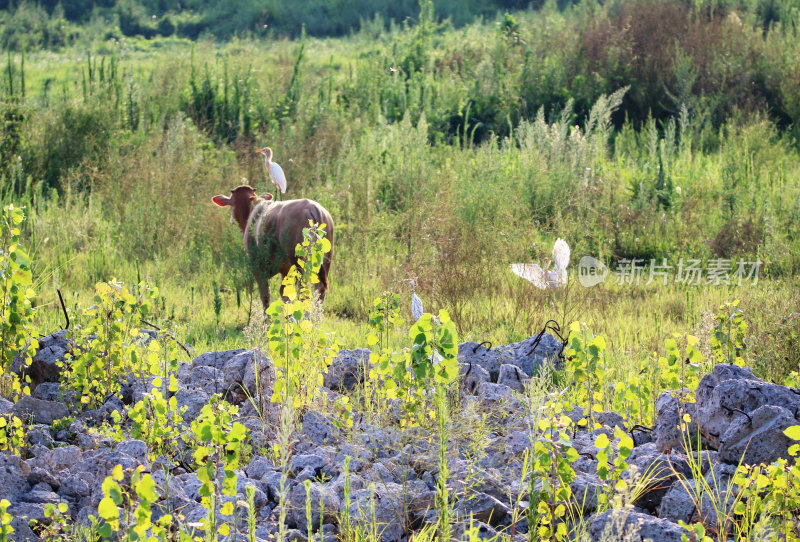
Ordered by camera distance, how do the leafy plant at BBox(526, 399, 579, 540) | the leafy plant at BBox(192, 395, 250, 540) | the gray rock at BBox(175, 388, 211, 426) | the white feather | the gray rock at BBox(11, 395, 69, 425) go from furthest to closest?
the white feather
the gray rock at BBox(175, 388, 211, 426)
the gray rock at BBox(11, 395, 69, 425)
the leafy plant at BBox(526, 399, 579, 540)
the leafy plant at BBox(192, 395, 250, 540)

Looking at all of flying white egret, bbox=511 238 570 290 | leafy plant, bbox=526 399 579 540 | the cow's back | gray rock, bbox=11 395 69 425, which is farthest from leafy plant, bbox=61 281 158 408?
flying white egret, bbox=511 238 570 290

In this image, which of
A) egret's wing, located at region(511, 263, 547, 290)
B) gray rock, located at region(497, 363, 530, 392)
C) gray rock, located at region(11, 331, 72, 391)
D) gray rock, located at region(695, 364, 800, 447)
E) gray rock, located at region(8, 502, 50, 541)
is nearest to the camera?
gray rock, located at region(8, 502, 50, 541)

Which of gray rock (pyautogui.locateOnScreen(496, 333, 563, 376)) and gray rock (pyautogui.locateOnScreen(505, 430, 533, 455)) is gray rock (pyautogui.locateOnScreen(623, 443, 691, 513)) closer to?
gray rock (pyautogui.locateOnScreen(505, 430, 533, 455))

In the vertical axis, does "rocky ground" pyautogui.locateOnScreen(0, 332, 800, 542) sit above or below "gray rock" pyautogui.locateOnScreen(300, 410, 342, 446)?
above

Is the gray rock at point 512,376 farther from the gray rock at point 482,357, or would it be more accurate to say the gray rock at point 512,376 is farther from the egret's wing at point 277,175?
the egret's wing at point 277,175

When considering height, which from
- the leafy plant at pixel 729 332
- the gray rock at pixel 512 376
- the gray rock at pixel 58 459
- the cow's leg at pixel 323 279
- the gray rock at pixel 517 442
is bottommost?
the cow's leg at pixel 323 279

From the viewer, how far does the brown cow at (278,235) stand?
718 centimetres

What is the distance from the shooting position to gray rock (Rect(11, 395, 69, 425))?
416cm

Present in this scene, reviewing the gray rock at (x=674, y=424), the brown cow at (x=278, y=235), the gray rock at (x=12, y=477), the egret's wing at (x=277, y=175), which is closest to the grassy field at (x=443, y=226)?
the gray rock at (x=674, y=424)

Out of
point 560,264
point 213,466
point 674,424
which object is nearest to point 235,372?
point 213,466

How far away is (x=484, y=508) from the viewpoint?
3.32 meters

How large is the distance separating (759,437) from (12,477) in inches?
114

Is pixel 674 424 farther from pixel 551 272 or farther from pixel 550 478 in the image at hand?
pixel 551 272

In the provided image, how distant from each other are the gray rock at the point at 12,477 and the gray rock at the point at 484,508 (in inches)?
65.5
